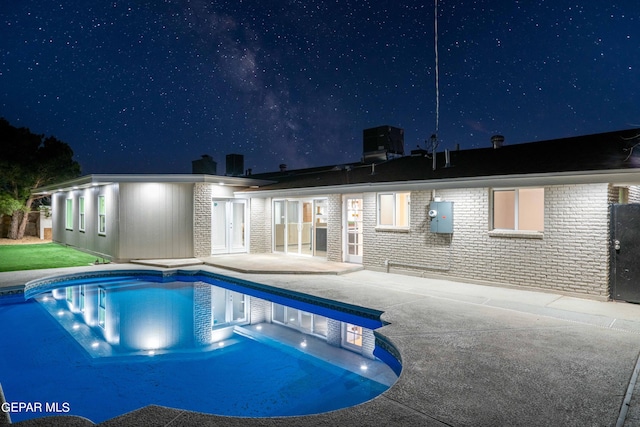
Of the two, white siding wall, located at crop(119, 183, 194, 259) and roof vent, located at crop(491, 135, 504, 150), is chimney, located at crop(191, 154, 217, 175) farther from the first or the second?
roof vent, located at crop(491, 135, 504, 150)

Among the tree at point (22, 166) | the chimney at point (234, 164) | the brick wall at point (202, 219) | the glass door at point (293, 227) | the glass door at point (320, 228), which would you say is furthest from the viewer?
the tree at point (22, 166)

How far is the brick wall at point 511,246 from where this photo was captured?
7.91 meters

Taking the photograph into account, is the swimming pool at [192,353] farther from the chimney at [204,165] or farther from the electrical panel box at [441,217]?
the chimney at [204,165]

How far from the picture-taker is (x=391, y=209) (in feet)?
40.3

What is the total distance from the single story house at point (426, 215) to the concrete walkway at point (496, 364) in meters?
0.97

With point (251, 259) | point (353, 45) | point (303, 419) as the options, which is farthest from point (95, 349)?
point (353, 45)

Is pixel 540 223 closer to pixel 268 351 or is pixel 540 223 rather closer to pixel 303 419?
pixel 268 351

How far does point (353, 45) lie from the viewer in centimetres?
1620

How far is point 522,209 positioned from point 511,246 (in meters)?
1.40

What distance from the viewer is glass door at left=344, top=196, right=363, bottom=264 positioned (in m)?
12.8

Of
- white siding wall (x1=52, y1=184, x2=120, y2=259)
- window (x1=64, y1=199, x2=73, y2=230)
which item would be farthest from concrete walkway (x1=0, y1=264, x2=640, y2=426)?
window (x1=64, y1=199, x2=73, y2=230)

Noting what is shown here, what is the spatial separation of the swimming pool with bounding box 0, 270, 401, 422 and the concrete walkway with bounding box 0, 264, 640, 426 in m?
0.68

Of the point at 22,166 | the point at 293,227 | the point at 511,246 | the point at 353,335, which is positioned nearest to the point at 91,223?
the point at 293,227

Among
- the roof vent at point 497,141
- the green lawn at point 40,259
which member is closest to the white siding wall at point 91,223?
the green lawn at point 40,259
